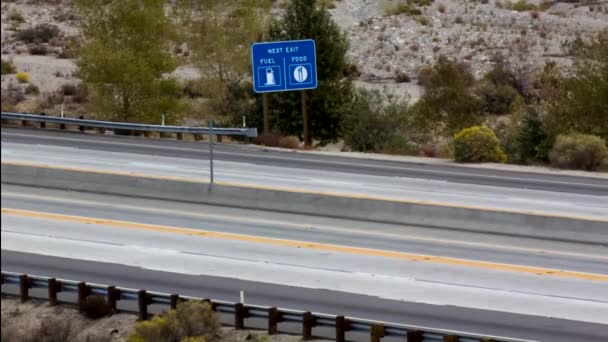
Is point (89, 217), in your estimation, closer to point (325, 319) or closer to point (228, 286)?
point (228, 286)

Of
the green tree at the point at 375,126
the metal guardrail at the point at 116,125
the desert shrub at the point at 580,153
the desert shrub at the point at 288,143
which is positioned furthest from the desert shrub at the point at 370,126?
the desert shrub at the point at 580,153

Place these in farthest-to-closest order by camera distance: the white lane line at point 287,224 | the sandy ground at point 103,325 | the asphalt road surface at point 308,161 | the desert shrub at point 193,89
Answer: the desert shrub at point 193,89, the asphalt road surface at point 308,161, the white lane line at point 287,224, the sandy ground at point 103,325

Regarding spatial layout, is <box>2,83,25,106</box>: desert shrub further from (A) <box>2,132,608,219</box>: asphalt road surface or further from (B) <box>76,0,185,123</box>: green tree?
(A) <box>2,132,608,219</box>: asphalt road surface

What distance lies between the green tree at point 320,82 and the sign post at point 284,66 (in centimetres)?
1041

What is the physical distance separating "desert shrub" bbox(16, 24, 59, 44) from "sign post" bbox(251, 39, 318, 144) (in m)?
49.9

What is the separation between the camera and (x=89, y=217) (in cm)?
2425

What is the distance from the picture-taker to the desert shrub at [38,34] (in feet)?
261

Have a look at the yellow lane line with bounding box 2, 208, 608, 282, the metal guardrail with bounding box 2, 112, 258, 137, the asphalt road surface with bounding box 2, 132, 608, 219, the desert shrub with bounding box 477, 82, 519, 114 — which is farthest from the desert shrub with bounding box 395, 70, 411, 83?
the yellow lane line with bounding box 2, 208, 608, 282

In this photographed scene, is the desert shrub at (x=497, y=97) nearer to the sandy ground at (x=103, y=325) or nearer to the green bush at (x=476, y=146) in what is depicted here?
the green bush at (x=476, y=146)

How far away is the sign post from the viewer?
106 ft

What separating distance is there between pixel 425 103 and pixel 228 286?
2949cm

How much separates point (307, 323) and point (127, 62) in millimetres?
32006

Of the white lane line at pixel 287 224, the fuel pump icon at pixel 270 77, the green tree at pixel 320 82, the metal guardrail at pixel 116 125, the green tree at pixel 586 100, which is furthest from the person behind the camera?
the green tree at pixel 320 82

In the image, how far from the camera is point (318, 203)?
2502 centimetres
